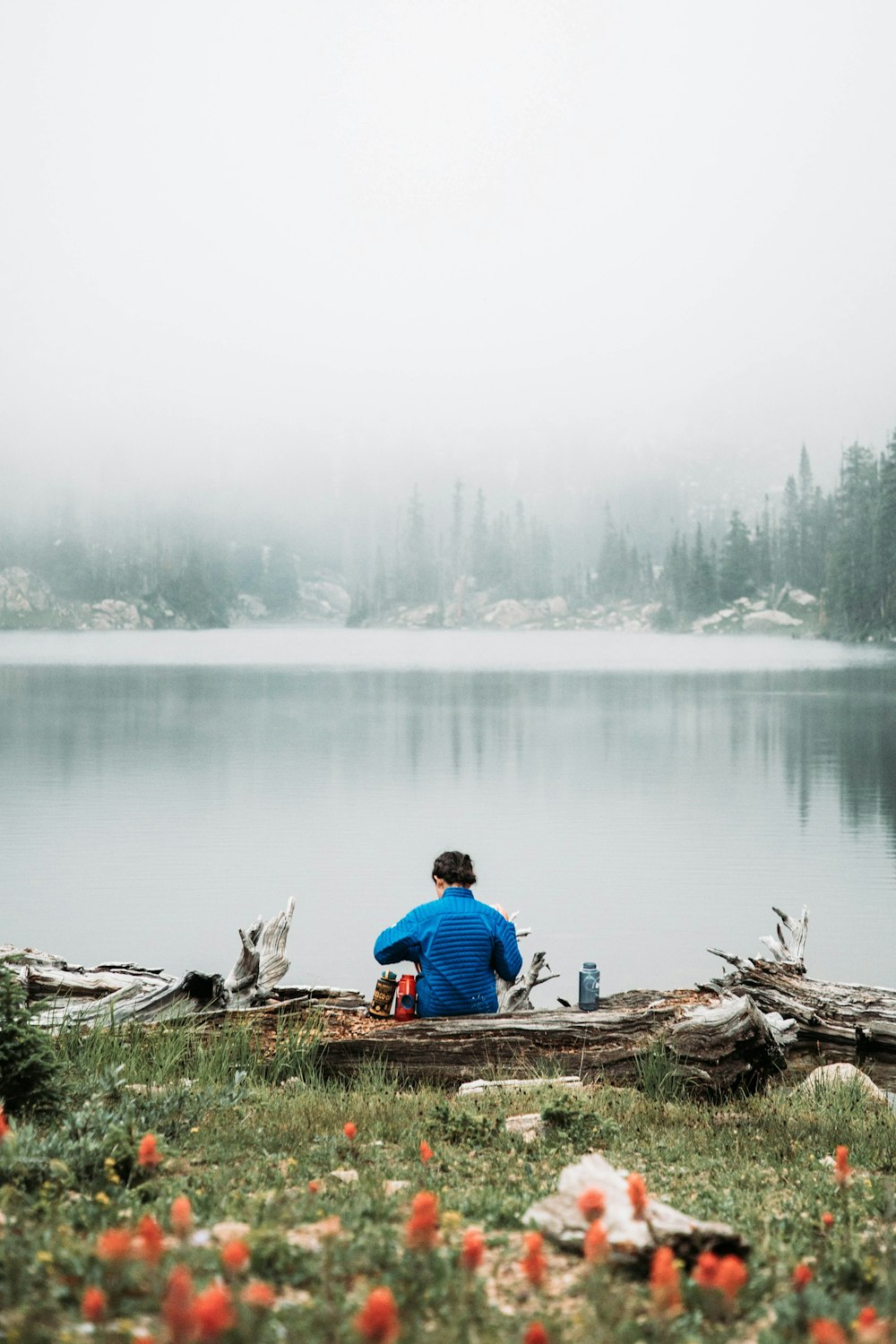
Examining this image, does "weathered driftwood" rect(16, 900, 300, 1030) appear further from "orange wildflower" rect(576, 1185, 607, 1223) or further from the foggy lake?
the foggy lake

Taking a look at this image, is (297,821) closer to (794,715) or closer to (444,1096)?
(444,1096)

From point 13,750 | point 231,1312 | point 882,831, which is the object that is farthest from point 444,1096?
point 13,750

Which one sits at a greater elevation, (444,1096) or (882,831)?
(444,1096)

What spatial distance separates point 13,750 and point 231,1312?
47.8 metres

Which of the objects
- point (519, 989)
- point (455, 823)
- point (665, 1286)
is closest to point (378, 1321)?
point (665, 1286)

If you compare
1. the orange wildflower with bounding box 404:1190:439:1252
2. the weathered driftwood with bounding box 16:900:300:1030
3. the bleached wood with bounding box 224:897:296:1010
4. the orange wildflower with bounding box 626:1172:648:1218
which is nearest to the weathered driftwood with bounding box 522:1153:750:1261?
the orange wildflower with bounding box 626:1172:648:1218

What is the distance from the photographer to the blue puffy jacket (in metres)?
8.20

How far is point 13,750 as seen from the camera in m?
47.4

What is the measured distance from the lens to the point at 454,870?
8258mm

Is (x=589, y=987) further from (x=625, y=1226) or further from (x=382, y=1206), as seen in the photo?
(x=625, y=1226)

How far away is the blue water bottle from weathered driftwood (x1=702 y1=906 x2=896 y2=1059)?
3.43 ft

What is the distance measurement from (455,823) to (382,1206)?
28374 mm

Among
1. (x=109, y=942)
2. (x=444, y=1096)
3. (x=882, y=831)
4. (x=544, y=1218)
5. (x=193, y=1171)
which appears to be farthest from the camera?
(x=882, y=831)

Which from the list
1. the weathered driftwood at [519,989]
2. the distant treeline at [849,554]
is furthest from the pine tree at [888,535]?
the weathered driftwood at [519,989]
